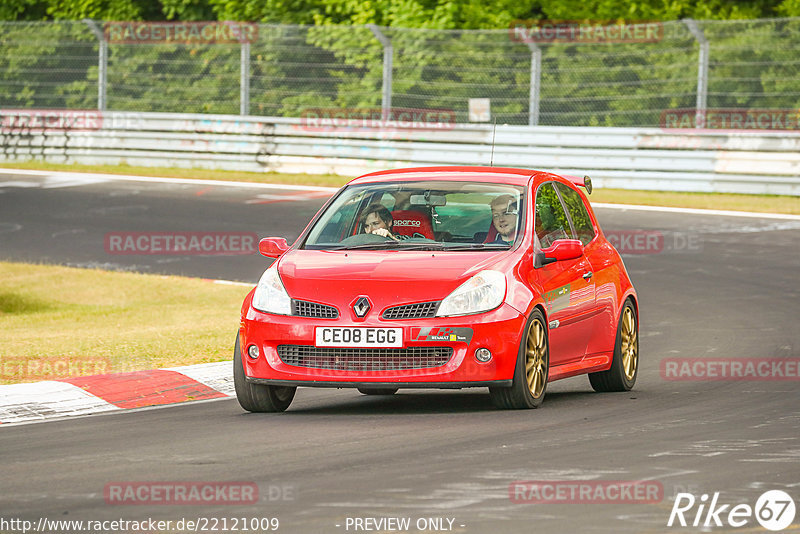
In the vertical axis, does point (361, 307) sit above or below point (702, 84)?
below

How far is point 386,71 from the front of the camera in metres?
27.5

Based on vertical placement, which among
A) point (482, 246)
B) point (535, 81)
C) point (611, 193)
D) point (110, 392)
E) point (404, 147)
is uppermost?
point (535, 81)

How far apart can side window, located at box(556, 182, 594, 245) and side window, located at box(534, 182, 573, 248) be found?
17 cm

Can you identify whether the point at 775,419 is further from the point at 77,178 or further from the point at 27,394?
the point at 77,178

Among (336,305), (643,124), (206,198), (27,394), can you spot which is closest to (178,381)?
(27,394)

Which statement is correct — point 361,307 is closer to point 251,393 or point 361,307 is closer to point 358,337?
point 358,337

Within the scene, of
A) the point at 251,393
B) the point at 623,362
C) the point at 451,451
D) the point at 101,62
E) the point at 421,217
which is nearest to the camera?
the point at 451,451

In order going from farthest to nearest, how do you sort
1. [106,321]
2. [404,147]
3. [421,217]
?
[404,147]
[106,321]
[421,217]

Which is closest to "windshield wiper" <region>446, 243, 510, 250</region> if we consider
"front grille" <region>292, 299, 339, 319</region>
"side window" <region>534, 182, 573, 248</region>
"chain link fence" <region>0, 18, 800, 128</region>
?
"side window" <region>534, 182, 573, 248</region>

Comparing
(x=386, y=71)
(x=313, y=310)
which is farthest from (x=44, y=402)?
(x=386, y=71)

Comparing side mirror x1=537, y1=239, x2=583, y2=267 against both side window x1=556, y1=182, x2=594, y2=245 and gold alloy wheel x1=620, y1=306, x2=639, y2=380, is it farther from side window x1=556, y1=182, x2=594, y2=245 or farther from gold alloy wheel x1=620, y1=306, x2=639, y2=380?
gold alloy wheel x1=620, y1=306, x2=639, y2=380

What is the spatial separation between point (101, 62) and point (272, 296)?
21.5m

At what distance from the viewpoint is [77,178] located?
27.8 m

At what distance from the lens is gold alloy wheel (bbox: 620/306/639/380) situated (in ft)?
35.0
